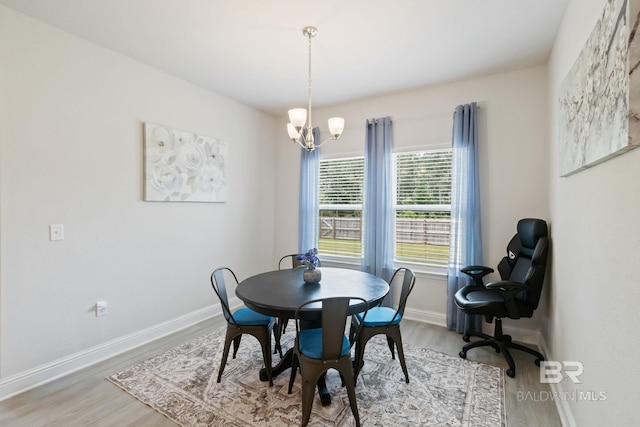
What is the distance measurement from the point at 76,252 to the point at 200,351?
1.38 metres

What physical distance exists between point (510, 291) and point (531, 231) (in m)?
0.58

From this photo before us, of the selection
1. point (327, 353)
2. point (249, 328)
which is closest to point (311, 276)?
point (249, 328)

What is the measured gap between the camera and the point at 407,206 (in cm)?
374

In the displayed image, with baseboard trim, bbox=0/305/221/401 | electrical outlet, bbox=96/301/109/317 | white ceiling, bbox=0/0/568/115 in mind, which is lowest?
baseboard trim, bbox=0/305/221/401

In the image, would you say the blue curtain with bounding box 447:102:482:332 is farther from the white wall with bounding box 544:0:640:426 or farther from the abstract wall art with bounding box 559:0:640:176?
the abstract wall art with bounding box 559:0:640:176

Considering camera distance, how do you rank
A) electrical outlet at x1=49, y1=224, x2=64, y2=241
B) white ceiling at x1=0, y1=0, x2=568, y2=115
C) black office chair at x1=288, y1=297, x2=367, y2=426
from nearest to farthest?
black office chair at x1=288, y1=297, x2=367, y2=426, white ceiling at x1=0, y1=0, x2=568, y2=115, electrical outlet at x1=49, y1=224, x2=64, y2=241

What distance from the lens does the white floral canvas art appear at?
308 centimetres

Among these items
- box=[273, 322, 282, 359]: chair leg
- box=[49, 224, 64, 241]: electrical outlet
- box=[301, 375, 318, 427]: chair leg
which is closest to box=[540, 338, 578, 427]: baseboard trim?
box=[301, 375, 318, 427]: chair leg

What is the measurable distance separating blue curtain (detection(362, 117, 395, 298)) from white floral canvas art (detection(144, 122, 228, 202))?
1.84 meters

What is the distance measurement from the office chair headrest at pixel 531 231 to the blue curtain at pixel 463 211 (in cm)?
43

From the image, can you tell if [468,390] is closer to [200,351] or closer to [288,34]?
[200,351]

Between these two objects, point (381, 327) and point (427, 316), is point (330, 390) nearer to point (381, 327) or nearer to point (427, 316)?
point (381, 327)

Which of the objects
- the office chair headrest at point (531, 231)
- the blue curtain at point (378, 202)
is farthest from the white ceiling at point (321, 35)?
the office chair headrest at point (531, 231)

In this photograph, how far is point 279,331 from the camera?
8.64 feet
